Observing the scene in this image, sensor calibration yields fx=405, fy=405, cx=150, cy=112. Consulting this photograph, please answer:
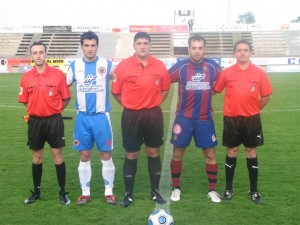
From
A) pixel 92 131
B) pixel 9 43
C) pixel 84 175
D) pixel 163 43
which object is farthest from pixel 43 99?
pixel 9 43

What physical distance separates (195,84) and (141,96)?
0.66 metres

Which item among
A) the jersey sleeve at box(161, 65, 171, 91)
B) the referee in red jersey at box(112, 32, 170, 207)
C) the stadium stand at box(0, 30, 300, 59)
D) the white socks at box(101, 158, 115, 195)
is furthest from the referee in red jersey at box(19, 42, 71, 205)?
the stadium stand at box(0, 30, 300, 59)

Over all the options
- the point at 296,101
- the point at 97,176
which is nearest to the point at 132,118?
the point at 97,176

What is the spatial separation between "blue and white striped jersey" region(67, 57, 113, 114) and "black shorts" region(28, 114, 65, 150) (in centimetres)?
33

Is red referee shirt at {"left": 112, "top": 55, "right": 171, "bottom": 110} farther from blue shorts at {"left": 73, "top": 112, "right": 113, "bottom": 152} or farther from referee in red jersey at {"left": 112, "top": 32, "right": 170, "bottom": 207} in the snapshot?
blue shorts at {"left": 73, "top": 112, "right": 113, "bottom": 152}

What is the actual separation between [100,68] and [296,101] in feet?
37.0

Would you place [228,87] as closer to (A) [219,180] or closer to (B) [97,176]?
(A) [219,180]

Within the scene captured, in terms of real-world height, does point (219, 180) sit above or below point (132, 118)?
below

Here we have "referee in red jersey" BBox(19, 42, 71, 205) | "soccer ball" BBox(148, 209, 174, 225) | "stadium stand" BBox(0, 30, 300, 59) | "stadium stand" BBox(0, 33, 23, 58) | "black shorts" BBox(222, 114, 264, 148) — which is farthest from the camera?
"stadium stand" BBox(0, 33, 23, 58)

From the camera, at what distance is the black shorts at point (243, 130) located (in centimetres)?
471

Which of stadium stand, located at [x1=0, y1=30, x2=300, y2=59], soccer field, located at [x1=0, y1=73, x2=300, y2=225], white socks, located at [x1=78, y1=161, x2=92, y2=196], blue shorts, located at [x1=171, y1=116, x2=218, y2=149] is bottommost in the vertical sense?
soccer field, located at [x1=0, y1=73, x2=300, y2=225]

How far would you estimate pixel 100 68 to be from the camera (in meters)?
4.68

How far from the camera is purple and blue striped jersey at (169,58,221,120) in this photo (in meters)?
4.75

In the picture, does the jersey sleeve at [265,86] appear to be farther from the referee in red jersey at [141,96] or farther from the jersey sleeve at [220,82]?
the referee in red jersey at [141,96]
